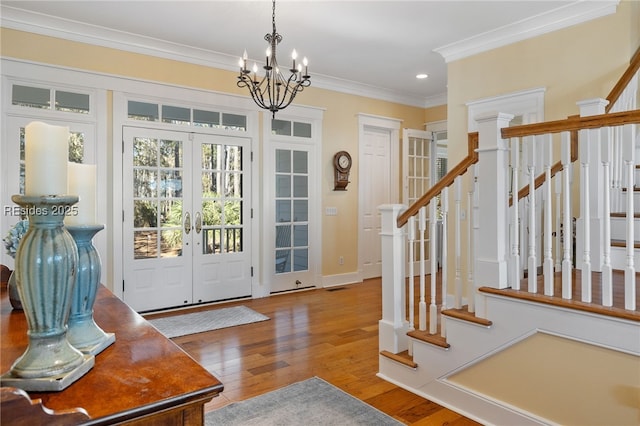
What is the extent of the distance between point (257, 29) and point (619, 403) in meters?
3.99

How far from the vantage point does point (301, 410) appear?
2.37m

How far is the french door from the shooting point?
14.2ft

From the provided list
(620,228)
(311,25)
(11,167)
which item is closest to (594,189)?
(620,228)

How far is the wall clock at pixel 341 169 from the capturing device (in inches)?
229

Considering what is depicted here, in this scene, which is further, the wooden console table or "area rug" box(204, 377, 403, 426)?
"area rug" box(204, 377, 403, 426)

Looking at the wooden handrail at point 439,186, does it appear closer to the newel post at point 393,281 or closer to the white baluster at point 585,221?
the newel post at point 393,281

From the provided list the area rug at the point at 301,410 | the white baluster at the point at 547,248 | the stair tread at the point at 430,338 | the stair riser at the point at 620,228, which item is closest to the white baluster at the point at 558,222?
the stair riser at the point at 620,228

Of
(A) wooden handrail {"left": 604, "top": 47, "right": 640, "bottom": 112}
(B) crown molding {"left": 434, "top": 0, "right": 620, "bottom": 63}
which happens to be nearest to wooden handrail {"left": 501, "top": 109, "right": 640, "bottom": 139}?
(A) wooden handrail {"left": 604, "top": 47, "right": 640, "bottom": 112}

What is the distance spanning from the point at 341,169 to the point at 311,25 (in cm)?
226

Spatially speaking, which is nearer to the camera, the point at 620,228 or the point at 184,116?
the point at 620,228

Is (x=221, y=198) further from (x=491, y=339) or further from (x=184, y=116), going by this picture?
(x=491, y=339)

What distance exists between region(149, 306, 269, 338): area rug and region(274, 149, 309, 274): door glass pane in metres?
1.06

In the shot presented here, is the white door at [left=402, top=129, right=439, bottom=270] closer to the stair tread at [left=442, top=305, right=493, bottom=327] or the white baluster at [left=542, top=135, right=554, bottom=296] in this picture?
the stair tread at [left=442, top=305, right=493, bottom=327]

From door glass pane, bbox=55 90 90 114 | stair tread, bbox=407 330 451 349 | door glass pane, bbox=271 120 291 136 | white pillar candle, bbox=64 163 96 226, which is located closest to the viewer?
white pillar candle, bbox=64 163 96 226
